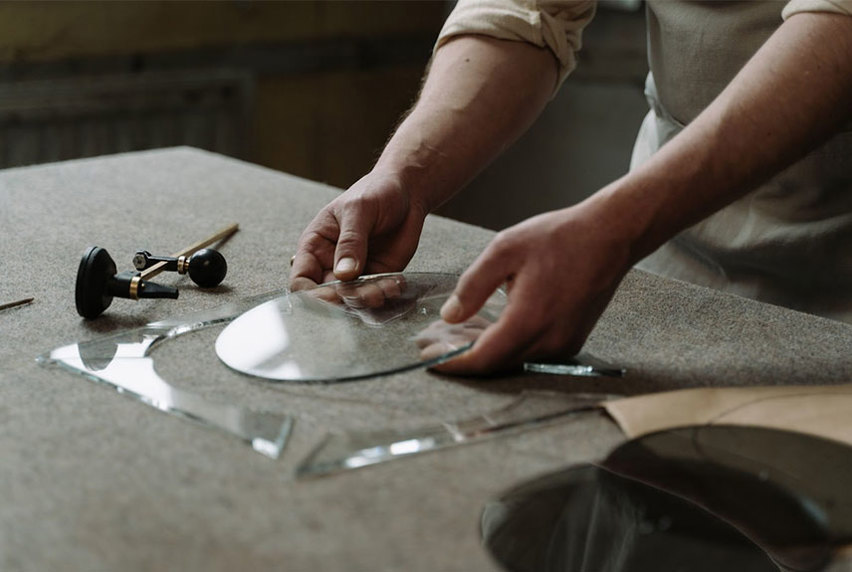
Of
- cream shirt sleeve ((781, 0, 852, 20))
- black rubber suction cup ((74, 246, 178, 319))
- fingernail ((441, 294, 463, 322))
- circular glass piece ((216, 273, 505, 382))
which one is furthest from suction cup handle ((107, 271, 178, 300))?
cream shirt sleeve ((781, 0, 852, 20))

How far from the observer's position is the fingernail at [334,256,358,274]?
3.00 ft

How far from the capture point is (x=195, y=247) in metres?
1.06

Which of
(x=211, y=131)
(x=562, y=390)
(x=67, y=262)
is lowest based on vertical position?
(x=211, y=131)

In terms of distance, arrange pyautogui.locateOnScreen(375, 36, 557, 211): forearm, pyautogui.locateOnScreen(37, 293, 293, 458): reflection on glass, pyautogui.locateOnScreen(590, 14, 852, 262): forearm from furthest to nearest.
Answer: pyautogui.locateOnScreen(375, 36, 557, 211): forearm, pyautogui.locateOnScreen(590, 14, 852, 262): forearm, pyautogui.locateOnScreen(37, 293, 293, 458): reflection on glass

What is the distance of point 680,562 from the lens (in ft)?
2.07

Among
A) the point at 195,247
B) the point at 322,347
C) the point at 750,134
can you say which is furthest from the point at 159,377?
the point at 750,134

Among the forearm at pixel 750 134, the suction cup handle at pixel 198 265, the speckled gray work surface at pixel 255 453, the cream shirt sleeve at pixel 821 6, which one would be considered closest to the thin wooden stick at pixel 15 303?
the speckled gray work surface at pixel 255 453

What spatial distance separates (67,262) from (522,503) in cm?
63

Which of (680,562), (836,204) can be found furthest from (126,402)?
(836,204)

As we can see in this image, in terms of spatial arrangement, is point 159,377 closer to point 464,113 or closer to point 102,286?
point 102,286

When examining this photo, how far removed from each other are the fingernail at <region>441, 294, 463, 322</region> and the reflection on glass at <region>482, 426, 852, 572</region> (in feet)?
0.55

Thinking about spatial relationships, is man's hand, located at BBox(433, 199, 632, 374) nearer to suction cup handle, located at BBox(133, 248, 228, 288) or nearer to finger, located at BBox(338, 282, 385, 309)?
finger, located at BBox(338, 282, 385, 309)

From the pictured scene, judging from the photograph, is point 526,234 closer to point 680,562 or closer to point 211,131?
point 680,562

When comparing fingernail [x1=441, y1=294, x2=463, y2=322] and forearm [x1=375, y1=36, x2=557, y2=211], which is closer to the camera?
fingernail [x1=441, y1=294, x2=463, y2=322]
